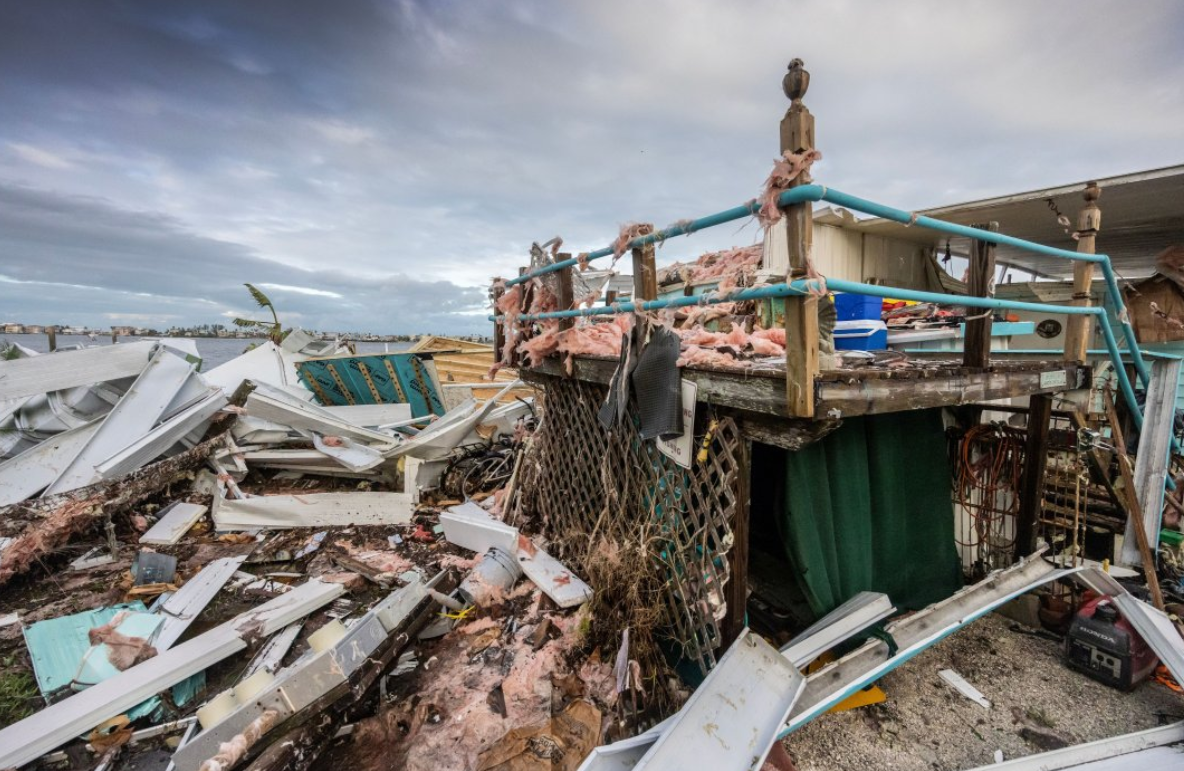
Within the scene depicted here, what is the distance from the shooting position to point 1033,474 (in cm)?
413

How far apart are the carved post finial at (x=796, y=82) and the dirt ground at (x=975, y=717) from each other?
3.63 m

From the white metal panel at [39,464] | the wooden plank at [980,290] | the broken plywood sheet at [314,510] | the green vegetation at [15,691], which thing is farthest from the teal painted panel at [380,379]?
the wooden plank at [980,290]

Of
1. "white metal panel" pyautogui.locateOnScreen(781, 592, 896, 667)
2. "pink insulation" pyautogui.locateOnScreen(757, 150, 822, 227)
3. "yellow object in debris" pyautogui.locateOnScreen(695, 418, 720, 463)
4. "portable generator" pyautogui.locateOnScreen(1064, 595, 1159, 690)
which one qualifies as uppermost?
"pink insulation" pyautogui.locateOnScreen(757, 150, 822, 227)

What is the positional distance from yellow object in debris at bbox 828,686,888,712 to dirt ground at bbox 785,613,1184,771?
4cm

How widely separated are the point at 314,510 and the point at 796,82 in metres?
6.59

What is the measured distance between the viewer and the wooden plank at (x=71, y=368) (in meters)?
6.65

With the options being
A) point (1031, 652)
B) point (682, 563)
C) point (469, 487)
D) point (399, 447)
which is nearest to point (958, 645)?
point (1031, 652)

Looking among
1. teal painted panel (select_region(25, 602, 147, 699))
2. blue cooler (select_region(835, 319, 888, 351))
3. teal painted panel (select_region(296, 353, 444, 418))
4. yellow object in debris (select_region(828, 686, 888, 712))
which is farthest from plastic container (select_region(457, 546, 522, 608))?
teal painted panel (select_region(296, 353, 444, 418))

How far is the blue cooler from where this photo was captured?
14.3 ft

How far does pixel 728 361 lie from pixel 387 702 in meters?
3.22

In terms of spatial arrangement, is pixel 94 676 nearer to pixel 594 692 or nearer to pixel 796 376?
pixel 594 692

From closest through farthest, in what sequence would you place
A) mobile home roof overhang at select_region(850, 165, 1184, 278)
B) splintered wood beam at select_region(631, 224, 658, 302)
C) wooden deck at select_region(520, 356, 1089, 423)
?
wooden deck at select_region(520, 356, 1089, 423), splintered wood beam at select_region(631, 224, 658, 302), mobile home roof overhang at select_region(850, 165, 1184, 278)

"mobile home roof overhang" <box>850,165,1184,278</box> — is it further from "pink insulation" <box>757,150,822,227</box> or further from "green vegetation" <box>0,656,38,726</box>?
"green vegetation" <box>0,656,38,726</box>

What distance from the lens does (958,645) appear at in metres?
4.05
